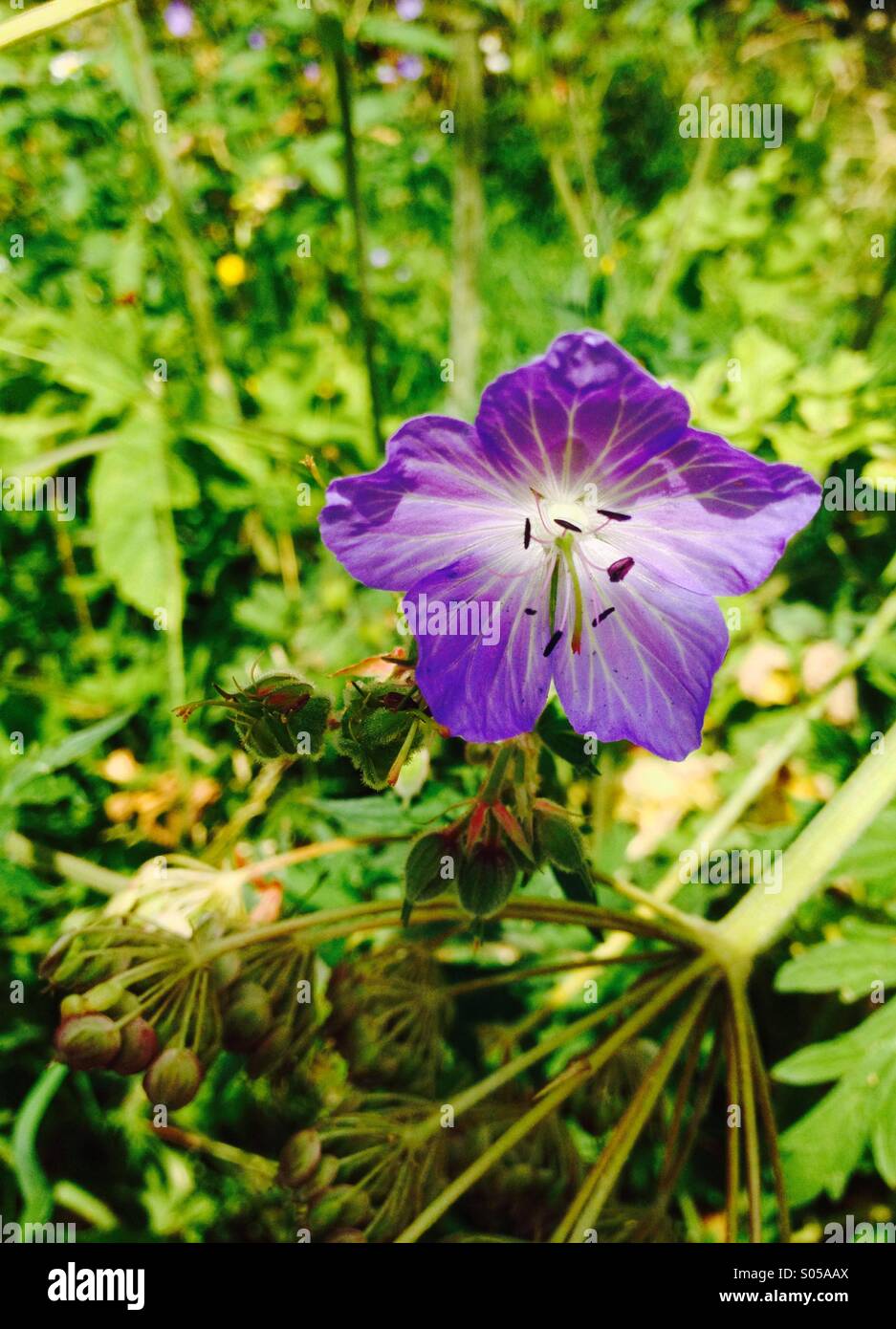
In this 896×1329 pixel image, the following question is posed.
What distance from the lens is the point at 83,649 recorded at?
2.13 m

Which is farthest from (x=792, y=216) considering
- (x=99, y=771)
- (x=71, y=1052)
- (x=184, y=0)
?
(x=71, y=1052)

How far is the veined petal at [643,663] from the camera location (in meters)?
0.94

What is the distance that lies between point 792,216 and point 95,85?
2047 millimetres

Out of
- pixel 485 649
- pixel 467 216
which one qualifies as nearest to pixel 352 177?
pixel 467 216

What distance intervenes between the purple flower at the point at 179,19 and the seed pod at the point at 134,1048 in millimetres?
3506

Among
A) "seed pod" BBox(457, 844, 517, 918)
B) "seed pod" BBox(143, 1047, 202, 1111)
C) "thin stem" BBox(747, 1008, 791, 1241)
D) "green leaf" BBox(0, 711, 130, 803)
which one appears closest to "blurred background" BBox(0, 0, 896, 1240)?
"green leaf" BBox(0, 711, 130, 803)

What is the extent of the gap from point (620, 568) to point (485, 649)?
0.52ft

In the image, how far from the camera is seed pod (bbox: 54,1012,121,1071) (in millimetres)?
961

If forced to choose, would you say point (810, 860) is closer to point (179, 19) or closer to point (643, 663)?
point (643, 663)

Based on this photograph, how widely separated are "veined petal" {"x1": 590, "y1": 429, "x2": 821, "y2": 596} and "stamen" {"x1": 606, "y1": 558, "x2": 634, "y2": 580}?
0.05 metres

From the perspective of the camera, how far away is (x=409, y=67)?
3.78 metres

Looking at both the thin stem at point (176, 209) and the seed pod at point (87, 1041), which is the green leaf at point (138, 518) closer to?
the thin stem at point (176, 209)
